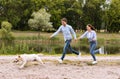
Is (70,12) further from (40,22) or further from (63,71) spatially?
(63,71)

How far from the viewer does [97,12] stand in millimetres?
86125

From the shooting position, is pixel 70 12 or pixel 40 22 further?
pixel 70 12

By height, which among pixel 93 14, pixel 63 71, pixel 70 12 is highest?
pixel 70 12

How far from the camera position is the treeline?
266 ft

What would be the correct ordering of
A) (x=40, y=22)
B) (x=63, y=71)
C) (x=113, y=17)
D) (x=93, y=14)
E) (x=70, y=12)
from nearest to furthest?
1. (x=63, y=71)
2. (x=40, y=22)
3. (x=70, y=12)
4. (x=113, y=17)
5. (x=93, y=14)

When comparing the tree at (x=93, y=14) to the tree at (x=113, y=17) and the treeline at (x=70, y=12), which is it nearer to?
the treeline at (x=70, y=12)

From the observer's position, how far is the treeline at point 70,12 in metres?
81.2

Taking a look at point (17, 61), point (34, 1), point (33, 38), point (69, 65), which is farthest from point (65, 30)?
point (34, 1)

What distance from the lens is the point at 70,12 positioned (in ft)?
278

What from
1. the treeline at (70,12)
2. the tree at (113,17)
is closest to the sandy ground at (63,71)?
the treeline at (70,12)

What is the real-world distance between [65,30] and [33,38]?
2283 centimetres

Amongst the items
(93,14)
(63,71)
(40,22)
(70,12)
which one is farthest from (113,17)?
(63,71)

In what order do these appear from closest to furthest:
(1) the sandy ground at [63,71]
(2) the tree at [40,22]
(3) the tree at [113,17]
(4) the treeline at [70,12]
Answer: (1) the sandy ground at [63,71], (2) the tree at [40,22], (4) the treeline at [70,12], (3) the tree at [113,17]

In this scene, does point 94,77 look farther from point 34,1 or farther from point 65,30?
point 34,1
